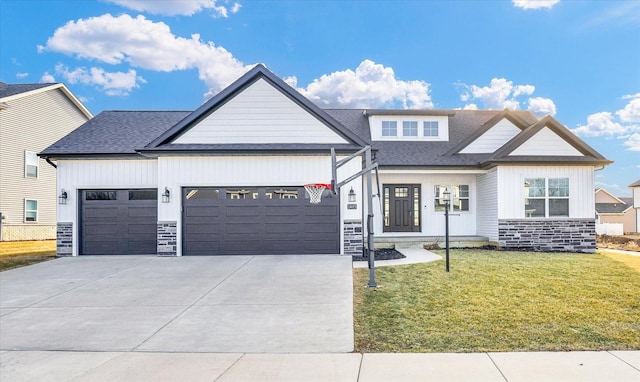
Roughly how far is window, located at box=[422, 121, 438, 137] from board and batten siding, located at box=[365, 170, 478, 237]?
213 centimetres

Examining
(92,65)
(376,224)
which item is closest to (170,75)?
(92,65)

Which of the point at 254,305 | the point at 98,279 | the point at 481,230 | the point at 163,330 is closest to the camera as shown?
the point at 163,330

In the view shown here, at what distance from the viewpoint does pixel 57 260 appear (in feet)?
44.3

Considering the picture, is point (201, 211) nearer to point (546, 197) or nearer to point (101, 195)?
point (101, 195)

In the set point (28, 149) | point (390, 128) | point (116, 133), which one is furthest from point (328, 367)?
point (28, 149)

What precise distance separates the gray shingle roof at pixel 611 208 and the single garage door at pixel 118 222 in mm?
45820

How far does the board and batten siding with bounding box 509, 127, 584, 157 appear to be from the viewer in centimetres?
1555

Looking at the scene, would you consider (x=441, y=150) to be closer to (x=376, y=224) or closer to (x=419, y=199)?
(x=419, y=199)

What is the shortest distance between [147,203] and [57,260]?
10.7 ft

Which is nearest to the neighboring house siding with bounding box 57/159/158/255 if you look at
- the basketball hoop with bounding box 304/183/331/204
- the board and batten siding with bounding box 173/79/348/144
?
the board and batten siding with bounding box 173/79/348/144

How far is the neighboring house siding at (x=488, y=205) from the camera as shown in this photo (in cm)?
1559

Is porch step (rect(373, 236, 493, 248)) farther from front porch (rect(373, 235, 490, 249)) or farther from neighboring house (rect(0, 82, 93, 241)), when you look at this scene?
neighboring house (rect(0, 82, 93, 241))

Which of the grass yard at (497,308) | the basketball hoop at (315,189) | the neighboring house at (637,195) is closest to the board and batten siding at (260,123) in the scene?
the basketball hoop at (315,189)

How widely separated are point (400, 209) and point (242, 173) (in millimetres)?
7008
